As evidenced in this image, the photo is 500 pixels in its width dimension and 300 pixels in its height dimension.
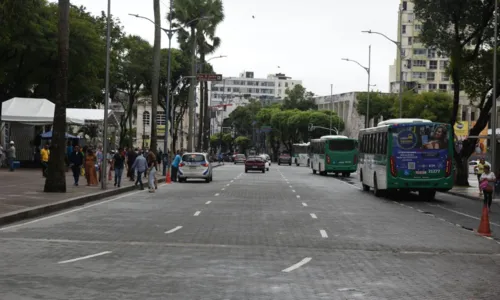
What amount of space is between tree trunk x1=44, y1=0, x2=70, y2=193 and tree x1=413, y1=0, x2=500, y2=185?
21.9 m

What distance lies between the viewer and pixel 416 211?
90.0 ft

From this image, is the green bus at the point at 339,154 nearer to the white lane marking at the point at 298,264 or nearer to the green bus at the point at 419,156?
the green bus at the point at 419,156

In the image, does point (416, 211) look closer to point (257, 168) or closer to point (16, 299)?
point (16, 299)

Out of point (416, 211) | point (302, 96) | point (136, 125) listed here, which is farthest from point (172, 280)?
point (302, 96)

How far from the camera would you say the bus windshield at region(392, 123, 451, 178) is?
32.9 metres

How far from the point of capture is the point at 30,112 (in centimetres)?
5094

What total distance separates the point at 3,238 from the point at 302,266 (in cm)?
627

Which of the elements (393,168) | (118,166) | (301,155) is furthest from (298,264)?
(301,155)

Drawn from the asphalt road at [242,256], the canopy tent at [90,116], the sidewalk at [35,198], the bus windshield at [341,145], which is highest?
the canopy tent at [90,116]

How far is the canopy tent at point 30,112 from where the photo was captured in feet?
165

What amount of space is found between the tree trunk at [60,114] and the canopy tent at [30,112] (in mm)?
21419

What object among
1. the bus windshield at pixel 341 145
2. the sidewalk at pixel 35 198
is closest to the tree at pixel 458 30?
the bus windshield at pixel 341 145

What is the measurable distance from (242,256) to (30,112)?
39.6m

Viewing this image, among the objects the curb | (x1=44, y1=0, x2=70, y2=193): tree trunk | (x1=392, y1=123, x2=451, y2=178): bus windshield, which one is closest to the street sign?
the curb
